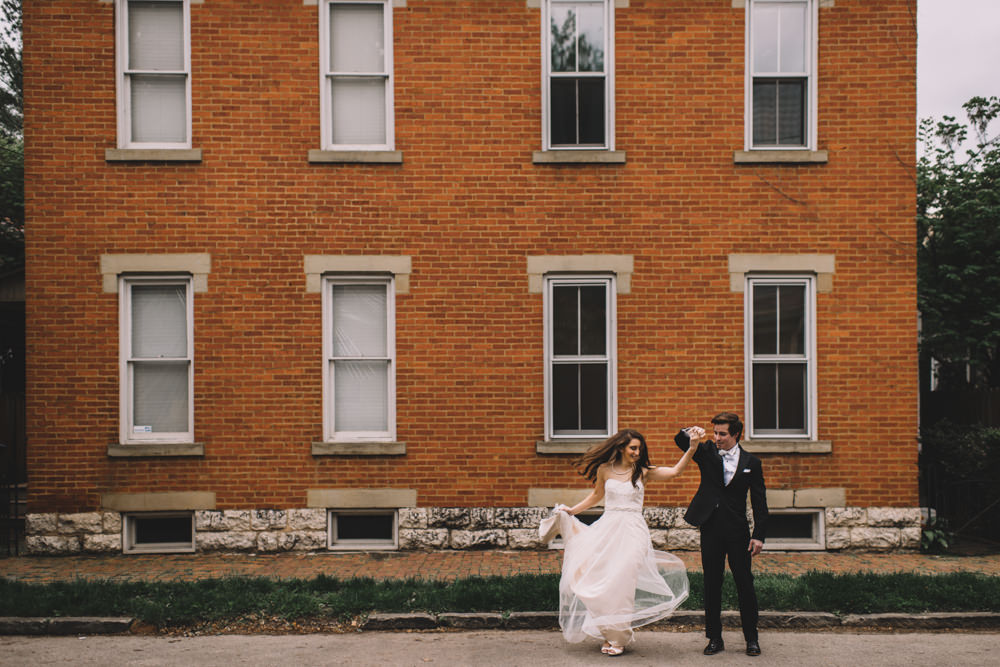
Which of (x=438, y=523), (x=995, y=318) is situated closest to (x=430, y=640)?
(x=438, y=523)

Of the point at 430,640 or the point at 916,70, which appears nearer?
the point at 430,640

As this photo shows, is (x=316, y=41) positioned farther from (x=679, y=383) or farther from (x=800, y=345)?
(x=800, y=345)

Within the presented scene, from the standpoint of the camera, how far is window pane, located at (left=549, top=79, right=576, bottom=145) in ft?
35.2

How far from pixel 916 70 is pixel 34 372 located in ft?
39.0

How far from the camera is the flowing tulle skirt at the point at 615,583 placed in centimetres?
645

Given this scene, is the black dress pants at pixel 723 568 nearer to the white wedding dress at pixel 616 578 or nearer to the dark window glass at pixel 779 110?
the white wedding dress at pixel 616 578

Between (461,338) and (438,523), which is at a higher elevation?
(461,338)

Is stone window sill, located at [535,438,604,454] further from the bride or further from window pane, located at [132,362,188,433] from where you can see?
window pane, located at [132,362,188,433]

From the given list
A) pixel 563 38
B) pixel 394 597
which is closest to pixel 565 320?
pixel 563 38

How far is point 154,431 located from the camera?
1056 centimetres

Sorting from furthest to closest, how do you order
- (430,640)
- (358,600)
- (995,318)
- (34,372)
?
1. (995,318)
2. (34,372)
3. (358,600)
4. (430,640)

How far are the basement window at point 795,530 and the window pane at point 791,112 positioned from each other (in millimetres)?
4812

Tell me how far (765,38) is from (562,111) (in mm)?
2829

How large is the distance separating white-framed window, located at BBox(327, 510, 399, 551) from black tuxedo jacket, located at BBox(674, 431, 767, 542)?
5.05m
